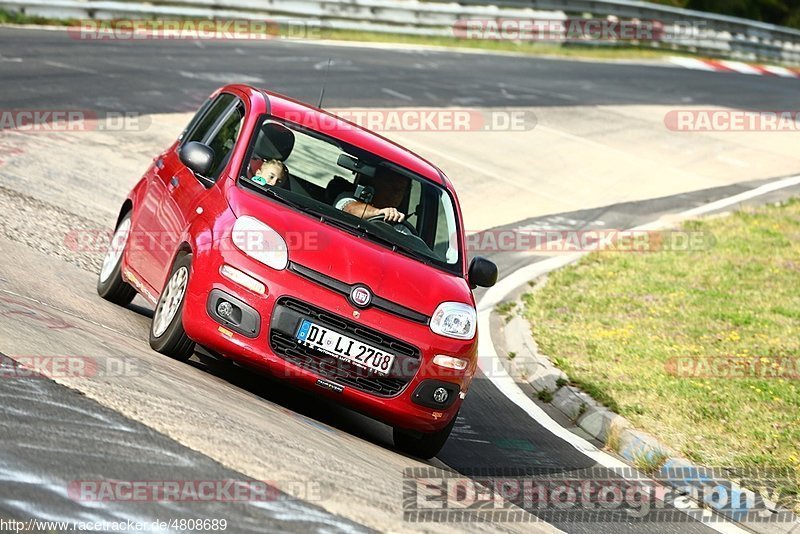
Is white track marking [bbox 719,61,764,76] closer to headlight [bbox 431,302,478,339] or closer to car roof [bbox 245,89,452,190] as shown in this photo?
car roof [bbox 245,89,452,190]

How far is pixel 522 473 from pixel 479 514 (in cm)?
159

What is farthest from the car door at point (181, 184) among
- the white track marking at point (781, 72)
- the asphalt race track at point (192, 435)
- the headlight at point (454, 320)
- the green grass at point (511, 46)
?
the white track marking at point (781, 72)

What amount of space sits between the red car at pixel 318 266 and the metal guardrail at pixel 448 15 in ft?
57.1

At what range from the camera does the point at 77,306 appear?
811 centimetres

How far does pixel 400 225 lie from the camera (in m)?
7.95

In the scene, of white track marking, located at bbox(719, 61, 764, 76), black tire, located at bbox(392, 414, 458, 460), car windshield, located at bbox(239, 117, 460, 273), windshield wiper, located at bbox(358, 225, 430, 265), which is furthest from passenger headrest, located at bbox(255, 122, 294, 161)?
white track marking, located at bbox(719, 61, 764, 76)

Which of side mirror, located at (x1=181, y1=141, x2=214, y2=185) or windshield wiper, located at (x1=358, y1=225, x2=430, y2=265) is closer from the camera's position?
windshield wiper, located at (x1=358, y1=225, x2=430, y2=265)

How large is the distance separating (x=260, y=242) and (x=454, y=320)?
1203 millimetres

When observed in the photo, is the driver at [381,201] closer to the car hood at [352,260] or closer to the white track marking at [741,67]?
the car hood at [352,260]

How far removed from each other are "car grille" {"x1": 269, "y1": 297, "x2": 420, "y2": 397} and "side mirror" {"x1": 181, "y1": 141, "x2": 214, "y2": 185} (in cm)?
132

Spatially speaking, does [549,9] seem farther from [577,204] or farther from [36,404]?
[36,404]

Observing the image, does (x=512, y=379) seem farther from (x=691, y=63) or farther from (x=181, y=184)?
(x=691, y=63)

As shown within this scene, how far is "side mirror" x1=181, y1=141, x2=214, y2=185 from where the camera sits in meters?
7.55

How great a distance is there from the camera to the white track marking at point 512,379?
823cm
